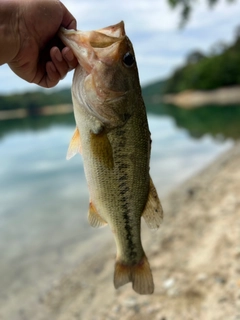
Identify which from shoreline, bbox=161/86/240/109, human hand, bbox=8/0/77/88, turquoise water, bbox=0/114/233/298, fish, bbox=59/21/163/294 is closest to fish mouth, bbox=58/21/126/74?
fish, bbox=59/21/163/294

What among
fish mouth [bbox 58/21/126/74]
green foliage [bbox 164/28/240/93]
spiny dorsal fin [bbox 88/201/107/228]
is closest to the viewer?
fish mouth [bbox 58/21/126/74]

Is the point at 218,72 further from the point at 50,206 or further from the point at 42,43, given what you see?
the point at 42,43

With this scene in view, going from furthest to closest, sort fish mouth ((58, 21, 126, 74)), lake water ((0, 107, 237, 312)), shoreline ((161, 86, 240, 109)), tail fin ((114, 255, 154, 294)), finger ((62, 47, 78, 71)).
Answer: shoreline ((161, 86, 240, 109)), lake water ((0, 107, 237, 312)), tail fin ((114, 255, 154, 294)), finger ((62, 47, 78, 71)), fish mouth ((58, 21, 126, 74))

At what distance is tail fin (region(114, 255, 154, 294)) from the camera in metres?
2.77

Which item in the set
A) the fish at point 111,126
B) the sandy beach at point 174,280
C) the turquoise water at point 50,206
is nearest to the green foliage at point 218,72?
the turquoise water at point 50,206

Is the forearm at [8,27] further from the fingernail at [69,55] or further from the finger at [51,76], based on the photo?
the fingernail at [69,55]

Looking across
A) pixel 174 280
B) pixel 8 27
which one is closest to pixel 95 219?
pixel 8 27

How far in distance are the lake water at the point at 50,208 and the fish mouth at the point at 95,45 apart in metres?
5.24

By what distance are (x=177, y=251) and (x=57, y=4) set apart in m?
4.74

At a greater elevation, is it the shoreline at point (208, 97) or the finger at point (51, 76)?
the finger at point (51, 76)

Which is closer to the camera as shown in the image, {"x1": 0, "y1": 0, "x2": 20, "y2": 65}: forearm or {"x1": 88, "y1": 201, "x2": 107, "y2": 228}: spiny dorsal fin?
{"x1": 0, "y1": 0, "x2": 20, "y2": 65}: forearm

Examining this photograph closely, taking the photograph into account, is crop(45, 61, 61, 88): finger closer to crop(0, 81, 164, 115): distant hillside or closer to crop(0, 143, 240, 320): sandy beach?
crop(0, 143, 240, 320): sandy beach

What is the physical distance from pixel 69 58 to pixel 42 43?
330 mm

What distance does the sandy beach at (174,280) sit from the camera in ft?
14.0
